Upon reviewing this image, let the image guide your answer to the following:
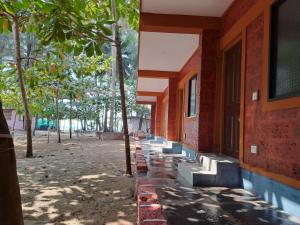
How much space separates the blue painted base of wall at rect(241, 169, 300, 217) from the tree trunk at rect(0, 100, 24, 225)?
3150mm

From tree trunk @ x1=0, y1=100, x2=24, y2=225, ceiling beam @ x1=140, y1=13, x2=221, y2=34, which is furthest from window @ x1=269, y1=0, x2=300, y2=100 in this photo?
tree trunk @ x1=0, y1=100, x2=24, y2=225

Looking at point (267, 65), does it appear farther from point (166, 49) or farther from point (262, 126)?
point (166, 49)

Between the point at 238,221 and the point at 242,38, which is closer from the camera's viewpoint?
the point at 238,221

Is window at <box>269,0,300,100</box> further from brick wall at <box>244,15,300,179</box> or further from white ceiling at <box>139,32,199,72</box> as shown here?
white ceiling at <box>139,32,199,72</box>

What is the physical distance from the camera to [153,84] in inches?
770

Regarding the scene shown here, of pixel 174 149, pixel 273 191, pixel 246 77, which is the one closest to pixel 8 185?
pixel 273 191

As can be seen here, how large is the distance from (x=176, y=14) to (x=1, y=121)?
6.44 metres

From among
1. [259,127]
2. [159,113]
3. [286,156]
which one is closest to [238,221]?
[286,156]

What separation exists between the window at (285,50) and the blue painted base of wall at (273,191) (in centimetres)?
114

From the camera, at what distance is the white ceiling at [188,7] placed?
7.27 metres

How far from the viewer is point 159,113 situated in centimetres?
2427

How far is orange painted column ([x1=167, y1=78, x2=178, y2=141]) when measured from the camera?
1504 centimetres

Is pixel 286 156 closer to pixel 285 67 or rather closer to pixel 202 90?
pixel 285 67

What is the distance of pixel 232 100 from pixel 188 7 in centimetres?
214
